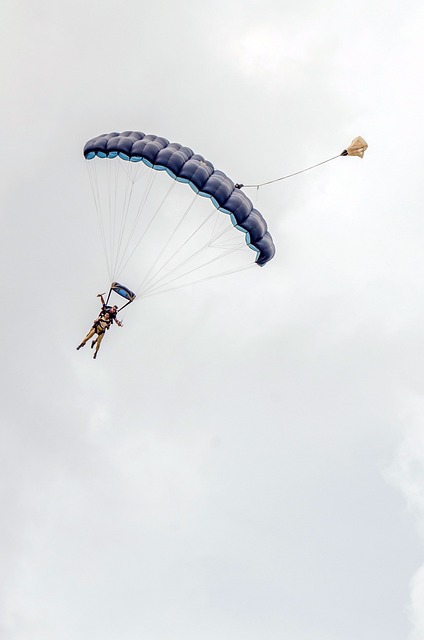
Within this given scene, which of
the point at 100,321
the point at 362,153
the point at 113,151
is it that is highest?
the point at 362,153

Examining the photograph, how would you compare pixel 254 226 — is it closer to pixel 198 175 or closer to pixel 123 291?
pixel 198 175

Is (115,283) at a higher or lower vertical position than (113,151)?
lower

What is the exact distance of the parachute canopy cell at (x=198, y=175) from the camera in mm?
57094

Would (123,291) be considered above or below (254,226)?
below

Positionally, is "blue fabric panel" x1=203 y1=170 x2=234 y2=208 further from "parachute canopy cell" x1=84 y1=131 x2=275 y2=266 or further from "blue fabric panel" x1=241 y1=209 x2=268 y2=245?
"blue fabric panel" x1=241 y1=209 x2=268 y2=245

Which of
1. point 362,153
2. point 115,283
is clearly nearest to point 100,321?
point 115,283

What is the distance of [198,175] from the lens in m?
57.1

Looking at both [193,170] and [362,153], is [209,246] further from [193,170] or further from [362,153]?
[362,153]

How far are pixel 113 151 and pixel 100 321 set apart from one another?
8.66 metres

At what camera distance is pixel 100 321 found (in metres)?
59.1

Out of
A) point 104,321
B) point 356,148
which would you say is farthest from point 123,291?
point 356,148

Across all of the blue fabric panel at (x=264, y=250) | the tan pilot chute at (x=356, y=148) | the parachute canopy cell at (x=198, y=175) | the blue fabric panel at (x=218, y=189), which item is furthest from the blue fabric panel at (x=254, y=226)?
the tan pilot chute at (x=356, y=148)

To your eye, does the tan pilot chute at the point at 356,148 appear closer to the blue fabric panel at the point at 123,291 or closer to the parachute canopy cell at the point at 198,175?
the parachute canopy cell at the point at 198,175

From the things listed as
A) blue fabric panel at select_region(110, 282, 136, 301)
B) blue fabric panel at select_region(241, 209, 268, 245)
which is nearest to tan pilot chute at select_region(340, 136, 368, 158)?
blue fabric panel at select_region(241, 209, 268, 245)
